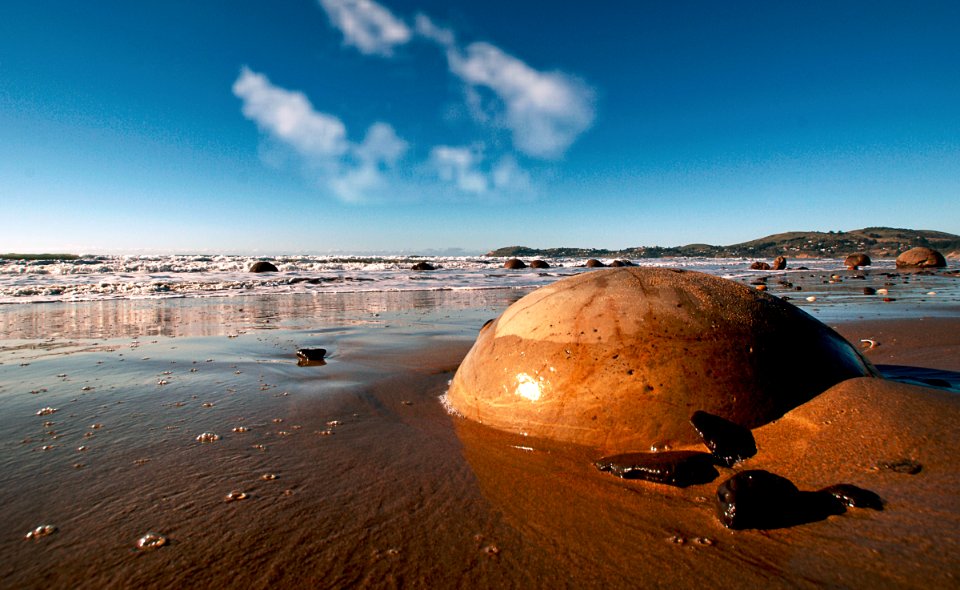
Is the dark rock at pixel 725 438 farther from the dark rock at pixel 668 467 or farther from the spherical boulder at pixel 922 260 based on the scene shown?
the spherical boulder at pixel 922 260

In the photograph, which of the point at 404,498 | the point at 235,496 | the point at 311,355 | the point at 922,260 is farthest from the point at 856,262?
the point at 235,496

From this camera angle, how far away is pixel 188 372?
426cm

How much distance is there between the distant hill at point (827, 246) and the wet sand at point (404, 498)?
6107cm

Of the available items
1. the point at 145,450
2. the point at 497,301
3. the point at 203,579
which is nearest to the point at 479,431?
the point at 203,579

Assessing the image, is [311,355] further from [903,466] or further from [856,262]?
[856,262]

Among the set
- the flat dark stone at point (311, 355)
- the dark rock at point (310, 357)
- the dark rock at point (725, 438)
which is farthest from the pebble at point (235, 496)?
the flat dark stone at point (311, 355)

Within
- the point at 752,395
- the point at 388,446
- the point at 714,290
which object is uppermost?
the point at 714,290

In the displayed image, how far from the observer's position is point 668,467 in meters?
2.08

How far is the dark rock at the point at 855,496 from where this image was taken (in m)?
1.77

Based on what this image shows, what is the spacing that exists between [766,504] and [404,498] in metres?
1.43

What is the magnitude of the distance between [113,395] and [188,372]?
782mm

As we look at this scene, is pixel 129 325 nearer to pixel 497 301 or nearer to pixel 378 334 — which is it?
pixel 378 334

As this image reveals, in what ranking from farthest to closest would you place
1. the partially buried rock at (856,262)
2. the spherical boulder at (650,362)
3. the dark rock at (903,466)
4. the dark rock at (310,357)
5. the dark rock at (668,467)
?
the partially buried rock at (856,262) < the dark rock at (310,357) < the spherical boulder at (650,362) < the dark rock at (668,467) < the dark rock at (903,466)

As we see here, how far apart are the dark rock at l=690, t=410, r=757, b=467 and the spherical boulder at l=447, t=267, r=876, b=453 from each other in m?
0.05
